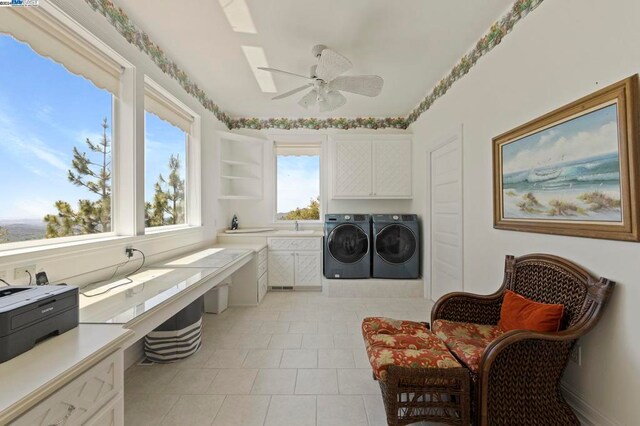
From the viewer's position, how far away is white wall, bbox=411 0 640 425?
3.95 ft

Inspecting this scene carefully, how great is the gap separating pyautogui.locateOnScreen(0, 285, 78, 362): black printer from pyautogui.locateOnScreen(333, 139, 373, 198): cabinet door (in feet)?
10.5

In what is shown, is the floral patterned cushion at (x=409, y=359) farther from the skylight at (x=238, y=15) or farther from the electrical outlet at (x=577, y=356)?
the skylight at (x=238, y=15)

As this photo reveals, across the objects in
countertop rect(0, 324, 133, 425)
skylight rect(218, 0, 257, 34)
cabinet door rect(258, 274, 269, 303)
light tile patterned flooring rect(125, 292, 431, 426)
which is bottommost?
light tile patterned flooring rect(125, 292, 431, 426)

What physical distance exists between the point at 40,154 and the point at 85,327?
113cm

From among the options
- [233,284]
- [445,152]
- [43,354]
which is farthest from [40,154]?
[445,152]

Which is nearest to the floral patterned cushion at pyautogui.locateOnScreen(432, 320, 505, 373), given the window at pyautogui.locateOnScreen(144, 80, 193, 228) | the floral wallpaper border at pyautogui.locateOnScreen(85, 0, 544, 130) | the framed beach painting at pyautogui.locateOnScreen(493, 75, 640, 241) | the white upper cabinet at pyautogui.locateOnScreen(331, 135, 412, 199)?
the framed beach painting at pyautogui.locateOnScreen(493, 75, 640, 241)

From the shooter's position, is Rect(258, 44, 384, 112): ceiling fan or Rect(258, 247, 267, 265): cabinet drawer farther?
Rect(258, 247, 267, 265): cabinet drawer

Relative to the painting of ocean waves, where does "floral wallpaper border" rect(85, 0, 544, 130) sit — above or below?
above

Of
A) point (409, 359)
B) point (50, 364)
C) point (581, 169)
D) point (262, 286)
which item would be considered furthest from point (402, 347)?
point (262, 286)

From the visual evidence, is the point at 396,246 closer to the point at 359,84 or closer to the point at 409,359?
the point at 359,84

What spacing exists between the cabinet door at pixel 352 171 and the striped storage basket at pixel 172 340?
8.34ft

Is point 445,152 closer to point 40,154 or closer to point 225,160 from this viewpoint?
point 225,160

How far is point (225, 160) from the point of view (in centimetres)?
370

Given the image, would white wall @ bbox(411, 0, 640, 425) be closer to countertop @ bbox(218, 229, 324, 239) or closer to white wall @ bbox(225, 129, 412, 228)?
white wall @ bbox(225, 129, 412, 228)
